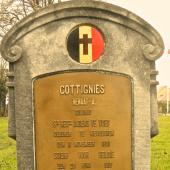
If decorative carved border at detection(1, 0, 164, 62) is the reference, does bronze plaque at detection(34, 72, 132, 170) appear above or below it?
below

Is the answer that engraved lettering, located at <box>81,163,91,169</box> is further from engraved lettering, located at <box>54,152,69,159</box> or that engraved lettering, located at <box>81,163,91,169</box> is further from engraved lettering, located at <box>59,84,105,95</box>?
engraved lettering, located at <box>59,84,105,95</box>

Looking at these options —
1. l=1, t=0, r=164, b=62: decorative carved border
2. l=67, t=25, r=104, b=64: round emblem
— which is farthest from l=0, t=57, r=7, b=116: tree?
l=67, t=25, r=104, b=64: round emblem

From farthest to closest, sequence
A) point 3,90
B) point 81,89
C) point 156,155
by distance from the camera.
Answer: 1. point 3,90
2. point 156,155
3. point 81,89

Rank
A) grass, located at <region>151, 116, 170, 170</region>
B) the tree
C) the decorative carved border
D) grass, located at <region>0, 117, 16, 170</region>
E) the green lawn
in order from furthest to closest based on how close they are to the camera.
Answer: the tree < grass, located at <region>0, 117, 16, 170</region> < the green lawn < grass, located at <region>151, 116, 170, 170</region> < the decorative carved border

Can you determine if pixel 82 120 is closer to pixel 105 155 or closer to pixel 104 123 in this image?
pixel 104 123

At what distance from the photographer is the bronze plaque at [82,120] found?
5.86m

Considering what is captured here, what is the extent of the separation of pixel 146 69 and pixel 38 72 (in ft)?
4.11

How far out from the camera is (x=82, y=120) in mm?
5871

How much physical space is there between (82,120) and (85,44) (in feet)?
2.89

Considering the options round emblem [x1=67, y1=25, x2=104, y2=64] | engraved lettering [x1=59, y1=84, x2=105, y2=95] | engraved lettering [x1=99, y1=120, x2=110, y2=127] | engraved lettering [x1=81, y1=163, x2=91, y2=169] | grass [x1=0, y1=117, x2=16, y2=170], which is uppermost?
round emblem [x1=67, y1=25, x2=104, y2=64]

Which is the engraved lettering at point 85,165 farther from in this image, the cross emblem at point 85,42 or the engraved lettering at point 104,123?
the cross emblem at point 85,42

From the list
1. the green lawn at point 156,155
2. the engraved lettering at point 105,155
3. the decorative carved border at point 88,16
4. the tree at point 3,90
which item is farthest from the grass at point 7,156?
the tree at point 3,90

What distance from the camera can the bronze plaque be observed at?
5859 mm

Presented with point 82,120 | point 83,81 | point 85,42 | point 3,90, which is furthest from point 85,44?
point 3,90
